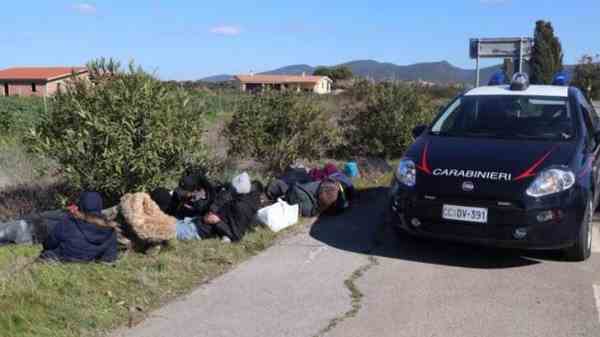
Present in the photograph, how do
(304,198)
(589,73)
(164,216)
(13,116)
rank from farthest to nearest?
(589,73) → (13,116) → (304,198) → (164,216)

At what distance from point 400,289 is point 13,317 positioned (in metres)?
2.75

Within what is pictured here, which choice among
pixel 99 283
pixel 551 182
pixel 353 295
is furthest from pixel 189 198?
pixel 551 182

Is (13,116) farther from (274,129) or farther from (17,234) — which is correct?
(17,234)

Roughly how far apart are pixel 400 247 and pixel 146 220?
7.97 ft

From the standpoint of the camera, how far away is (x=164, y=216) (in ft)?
18.8

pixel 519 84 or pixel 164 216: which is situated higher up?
pixel 519 84

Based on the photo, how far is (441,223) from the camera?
547cm

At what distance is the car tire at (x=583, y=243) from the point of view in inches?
216

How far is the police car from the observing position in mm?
5234

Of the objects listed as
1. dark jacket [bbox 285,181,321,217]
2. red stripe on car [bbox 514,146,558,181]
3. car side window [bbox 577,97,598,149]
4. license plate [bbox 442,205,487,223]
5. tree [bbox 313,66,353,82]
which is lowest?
dark jacket [bbox 285,181,321,217]

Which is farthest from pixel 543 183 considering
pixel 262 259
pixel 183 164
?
pixel 183 164

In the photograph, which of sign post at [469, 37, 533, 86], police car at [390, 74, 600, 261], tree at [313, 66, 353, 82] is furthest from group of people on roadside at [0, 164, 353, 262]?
tree at [313, 66, 353, 82]

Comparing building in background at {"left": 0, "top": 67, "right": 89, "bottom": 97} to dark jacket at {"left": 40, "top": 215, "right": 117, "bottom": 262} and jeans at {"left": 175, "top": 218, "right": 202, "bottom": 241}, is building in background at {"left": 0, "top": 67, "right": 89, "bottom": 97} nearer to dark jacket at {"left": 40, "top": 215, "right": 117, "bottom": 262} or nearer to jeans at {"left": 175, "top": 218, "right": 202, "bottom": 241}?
jeans at {"left": 175, "top": 218, "right": 202, "bottom": 241}

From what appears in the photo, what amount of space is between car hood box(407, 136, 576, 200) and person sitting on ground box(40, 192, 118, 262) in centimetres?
269
